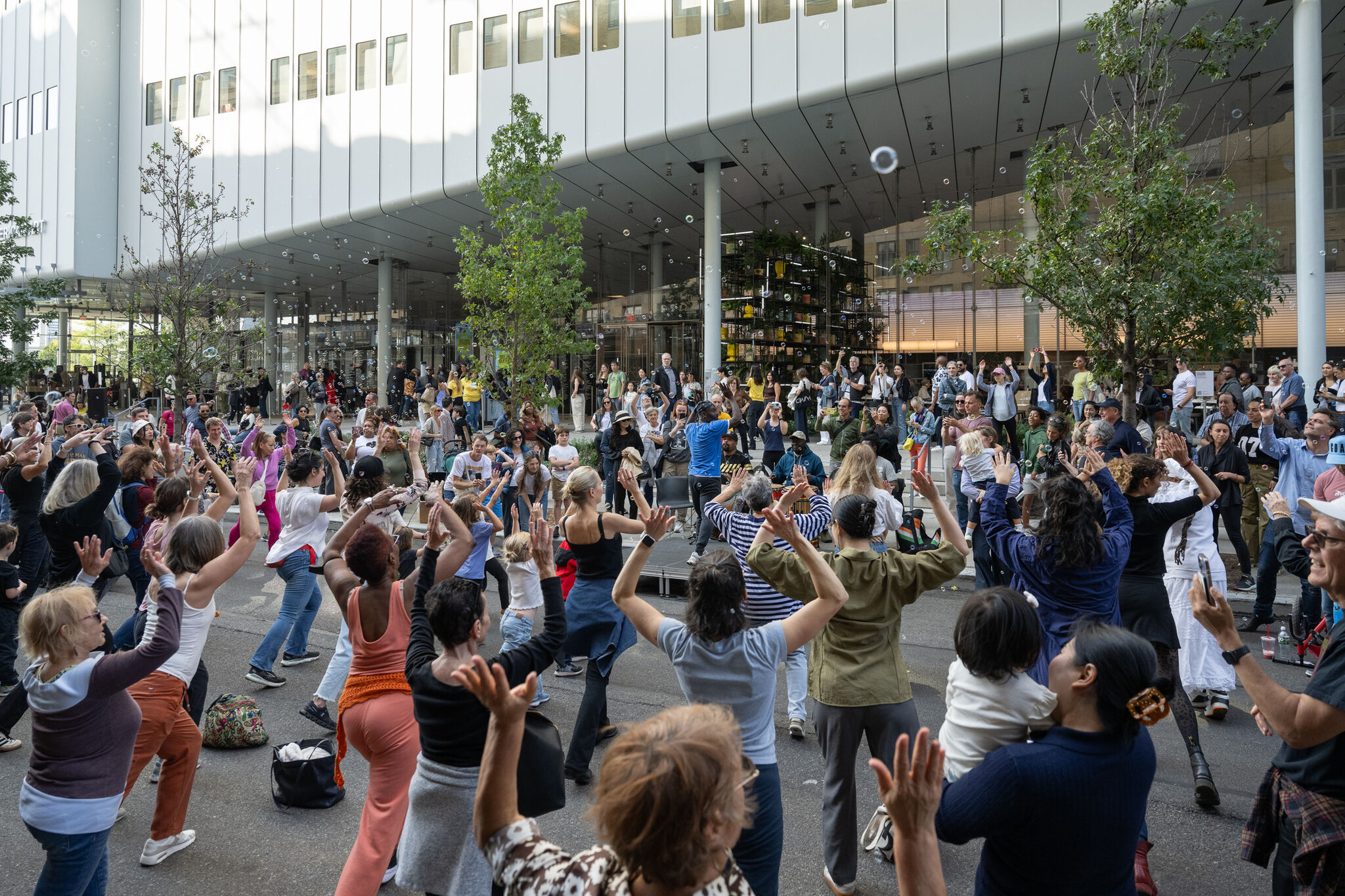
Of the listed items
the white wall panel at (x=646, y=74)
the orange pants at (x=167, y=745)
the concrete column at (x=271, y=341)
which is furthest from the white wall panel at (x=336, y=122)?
the orange pants at (x=167, y=745)

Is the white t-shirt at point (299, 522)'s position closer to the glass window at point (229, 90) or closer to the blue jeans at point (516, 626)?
the blue jeans at point (516, 626)

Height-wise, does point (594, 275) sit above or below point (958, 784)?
above

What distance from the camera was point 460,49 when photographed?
76.6 ft

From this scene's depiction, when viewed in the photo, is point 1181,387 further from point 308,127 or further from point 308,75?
point 308,75

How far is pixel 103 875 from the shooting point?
11.4ft

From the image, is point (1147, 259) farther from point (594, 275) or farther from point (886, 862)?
point (594, 275)

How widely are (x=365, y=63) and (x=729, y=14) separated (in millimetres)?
11970

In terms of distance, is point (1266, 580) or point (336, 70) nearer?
point (1266, 580)

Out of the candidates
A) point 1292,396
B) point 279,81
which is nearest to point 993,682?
point 1292,396

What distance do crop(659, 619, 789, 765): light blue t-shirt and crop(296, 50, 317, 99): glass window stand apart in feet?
91.6

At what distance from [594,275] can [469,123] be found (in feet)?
37.4

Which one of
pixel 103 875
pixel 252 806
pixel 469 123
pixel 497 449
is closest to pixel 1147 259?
pixel 497 449

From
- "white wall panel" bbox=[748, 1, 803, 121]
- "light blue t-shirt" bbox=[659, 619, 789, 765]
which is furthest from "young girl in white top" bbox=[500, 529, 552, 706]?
"white wall panel" bbox=[748, 1, 803, 121]

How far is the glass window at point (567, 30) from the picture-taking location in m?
21.2
